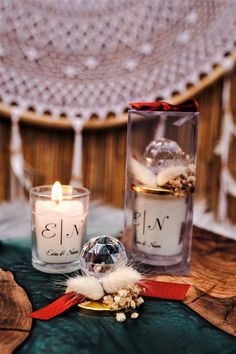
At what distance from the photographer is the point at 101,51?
1.08m

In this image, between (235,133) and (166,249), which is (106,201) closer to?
(235,133)

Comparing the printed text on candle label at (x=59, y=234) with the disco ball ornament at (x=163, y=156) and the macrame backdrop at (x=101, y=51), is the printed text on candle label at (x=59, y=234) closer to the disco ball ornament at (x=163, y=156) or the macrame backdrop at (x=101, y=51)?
the disco ball ornament at (x=163, y=156)

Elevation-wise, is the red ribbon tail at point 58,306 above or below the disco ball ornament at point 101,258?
below

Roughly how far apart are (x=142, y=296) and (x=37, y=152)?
2.14 ft

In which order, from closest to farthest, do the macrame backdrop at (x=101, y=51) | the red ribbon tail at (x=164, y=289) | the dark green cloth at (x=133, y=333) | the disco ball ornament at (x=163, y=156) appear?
the dark green cloth at (x=133, y=333), the red ribbon tail at (x=164, y=289), the disco ball ornament at (x=163, y=156), the macrame backdrop at (x=101, y=51)

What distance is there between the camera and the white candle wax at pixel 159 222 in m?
0.63

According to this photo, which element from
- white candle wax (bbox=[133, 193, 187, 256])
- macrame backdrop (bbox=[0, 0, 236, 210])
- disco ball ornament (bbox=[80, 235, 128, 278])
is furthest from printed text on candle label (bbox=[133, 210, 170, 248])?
macrame backdrop (bbox=[0, 0, 236, 210])

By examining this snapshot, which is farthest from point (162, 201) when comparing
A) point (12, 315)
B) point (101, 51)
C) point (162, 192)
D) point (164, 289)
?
point (101, 51)

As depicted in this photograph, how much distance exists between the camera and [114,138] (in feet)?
3.71

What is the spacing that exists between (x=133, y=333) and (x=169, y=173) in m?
0.23

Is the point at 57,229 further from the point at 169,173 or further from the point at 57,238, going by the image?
the point at 169,173

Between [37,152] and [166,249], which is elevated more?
[37,152]

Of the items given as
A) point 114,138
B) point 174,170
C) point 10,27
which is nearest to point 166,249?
point 174,170

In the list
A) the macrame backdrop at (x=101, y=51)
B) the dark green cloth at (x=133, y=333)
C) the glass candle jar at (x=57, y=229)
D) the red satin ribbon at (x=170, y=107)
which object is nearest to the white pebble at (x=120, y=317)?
the dark green cloth at (x=133, y=333)
